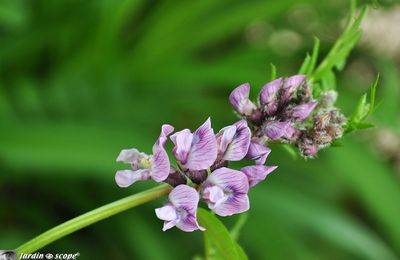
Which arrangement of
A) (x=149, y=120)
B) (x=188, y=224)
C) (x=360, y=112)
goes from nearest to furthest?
(x=188, y=224) < (x=360, y=112) < (x=149, y=120)

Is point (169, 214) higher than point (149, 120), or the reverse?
point (169, 214)

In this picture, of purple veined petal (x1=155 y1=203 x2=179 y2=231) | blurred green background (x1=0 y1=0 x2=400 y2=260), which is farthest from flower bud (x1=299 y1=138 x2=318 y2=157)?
blurred green background (x1=0 y1=0 x2=400 y2=260)

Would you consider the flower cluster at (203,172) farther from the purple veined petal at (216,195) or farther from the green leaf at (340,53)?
the green leaf at (340,53)

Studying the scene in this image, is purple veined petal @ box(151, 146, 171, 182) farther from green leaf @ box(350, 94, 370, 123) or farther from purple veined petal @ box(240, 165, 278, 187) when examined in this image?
green leaf @ box(350, 94, 370, 123)

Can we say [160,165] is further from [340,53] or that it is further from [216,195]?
[340,53]

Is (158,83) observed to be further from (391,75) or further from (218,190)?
(218,190)

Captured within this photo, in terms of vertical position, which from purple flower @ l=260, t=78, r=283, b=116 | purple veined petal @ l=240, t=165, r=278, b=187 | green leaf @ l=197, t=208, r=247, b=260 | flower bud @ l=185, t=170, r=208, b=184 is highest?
purple flower @ l=260, t=78, r=283, b=116

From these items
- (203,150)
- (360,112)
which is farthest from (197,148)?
(360,112)
